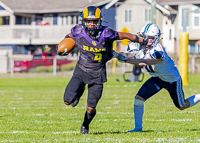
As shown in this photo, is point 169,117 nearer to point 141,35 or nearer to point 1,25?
point 141,35

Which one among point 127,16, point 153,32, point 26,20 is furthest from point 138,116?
point 26,20

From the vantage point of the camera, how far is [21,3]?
3341 cm

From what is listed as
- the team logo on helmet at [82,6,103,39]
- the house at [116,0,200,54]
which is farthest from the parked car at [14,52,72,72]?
the team logo on helmet at [82,6,103,39]

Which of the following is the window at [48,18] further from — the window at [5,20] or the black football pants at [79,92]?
the black football pants at [79,92]

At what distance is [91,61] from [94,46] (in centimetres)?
22

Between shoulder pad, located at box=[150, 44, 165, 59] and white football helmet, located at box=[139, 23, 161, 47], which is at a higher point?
white football helmet, located at box=[139, 23, 161, 47]

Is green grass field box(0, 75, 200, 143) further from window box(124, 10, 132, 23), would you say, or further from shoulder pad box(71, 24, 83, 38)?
window box(124, 10, 132, 23)

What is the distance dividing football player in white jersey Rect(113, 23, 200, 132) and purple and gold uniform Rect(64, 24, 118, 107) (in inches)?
16.4

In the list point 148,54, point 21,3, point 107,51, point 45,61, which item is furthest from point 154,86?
point 21,3

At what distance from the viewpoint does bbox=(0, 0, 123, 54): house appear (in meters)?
33.0

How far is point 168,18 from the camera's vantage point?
29.5 metres

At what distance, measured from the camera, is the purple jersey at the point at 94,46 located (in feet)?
19.3

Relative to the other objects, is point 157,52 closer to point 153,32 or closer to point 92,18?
point 153,32

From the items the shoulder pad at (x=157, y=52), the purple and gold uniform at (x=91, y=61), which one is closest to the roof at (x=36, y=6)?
the shoulder pad at (x=157, y=52)
